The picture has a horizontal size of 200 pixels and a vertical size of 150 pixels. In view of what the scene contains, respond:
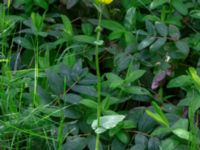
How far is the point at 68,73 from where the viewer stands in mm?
1773

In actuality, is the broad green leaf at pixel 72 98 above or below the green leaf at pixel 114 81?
below

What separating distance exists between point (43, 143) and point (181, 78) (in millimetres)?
466

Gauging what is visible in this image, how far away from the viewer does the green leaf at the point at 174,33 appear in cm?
191

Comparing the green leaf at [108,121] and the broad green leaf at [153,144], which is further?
the broad green leaf at [153,144]

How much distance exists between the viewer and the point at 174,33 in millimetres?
1924

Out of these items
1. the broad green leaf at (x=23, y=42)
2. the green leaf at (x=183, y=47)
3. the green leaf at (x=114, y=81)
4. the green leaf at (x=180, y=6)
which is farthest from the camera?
the broad green leaf at (x=23, y=42)

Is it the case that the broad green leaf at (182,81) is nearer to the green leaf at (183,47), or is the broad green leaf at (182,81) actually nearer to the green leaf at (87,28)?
the green leaf at (183,47)

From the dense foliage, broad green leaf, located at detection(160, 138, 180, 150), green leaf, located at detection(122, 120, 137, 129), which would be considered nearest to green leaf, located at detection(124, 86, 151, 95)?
the dense foliage

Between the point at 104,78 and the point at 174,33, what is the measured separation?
30 centimetres

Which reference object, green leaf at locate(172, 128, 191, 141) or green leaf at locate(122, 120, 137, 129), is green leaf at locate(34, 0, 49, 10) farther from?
green leaf at locate(172, 128, 191, 141)

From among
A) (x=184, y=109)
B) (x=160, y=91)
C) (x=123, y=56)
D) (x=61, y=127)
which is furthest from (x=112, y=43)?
(x=61, y=127)

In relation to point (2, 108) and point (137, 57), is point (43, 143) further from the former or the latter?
point (137, 57)

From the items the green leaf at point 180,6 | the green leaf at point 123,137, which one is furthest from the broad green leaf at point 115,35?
the green leaf at point 123,137

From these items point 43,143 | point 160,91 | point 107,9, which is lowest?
point 43,143
